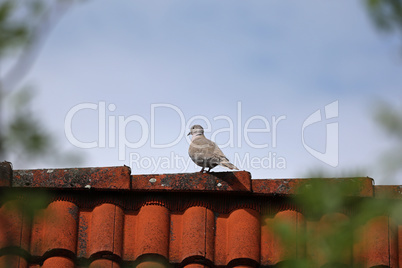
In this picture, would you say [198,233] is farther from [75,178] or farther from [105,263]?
[75,178]

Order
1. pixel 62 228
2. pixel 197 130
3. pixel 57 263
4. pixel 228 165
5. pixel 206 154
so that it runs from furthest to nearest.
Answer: pixel 197 130 → pixel 206 154 → pixel 228 165 → pixel 62 228 → pixel 57 263

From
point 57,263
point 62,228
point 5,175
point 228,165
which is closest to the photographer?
point 57,263

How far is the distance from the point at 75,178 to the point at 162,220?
61 centimetres

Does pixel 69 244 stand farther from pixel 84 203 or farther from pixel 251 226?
pixel 251 226

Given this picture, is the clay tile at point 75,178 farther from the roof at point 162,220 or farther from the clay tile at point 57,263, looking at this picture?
the clay tile at point 57,263

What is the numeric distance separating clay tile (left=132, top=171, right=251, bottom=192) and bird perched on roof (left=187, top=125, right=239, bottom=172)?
2.39m

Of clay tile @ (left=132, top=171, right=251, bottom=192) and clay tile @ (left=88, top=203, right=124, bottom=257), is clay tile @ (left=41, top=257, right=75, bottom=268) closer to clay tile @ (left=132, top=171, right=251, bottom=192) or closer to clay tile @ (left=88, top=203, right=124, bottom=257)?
clay tile @ (left=88, top=203, right=124, bottom=257)

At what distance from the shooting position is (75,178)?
417cm

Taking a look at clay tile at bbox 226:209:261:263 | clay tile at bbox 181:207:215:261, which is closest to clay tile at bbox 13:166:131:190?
clay tile at bbox 181:207:215:261

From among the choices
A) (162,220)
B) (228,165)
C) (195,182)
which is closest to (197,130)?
(228,165)

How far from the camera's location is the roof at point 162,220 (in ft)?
12.9

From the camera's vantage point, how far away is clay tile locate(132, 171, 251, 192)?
163 inches

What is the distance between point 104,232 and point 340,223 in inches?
90.6

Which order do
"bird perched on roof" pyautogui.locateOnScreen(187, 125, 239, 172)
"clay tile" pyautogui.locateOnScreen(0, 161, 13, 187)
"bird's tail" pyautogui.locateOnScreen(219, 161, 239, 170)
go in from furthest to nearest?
"bird perched on roof" pyautogui.locateOnScreen(187, 125, 239, 172)
"bird's tail" pyautogui.locateOnScreen(219, 161, 239, 170)
"clay tile" pyautogui.locateOnScreen(0, 161, 13, 187)
